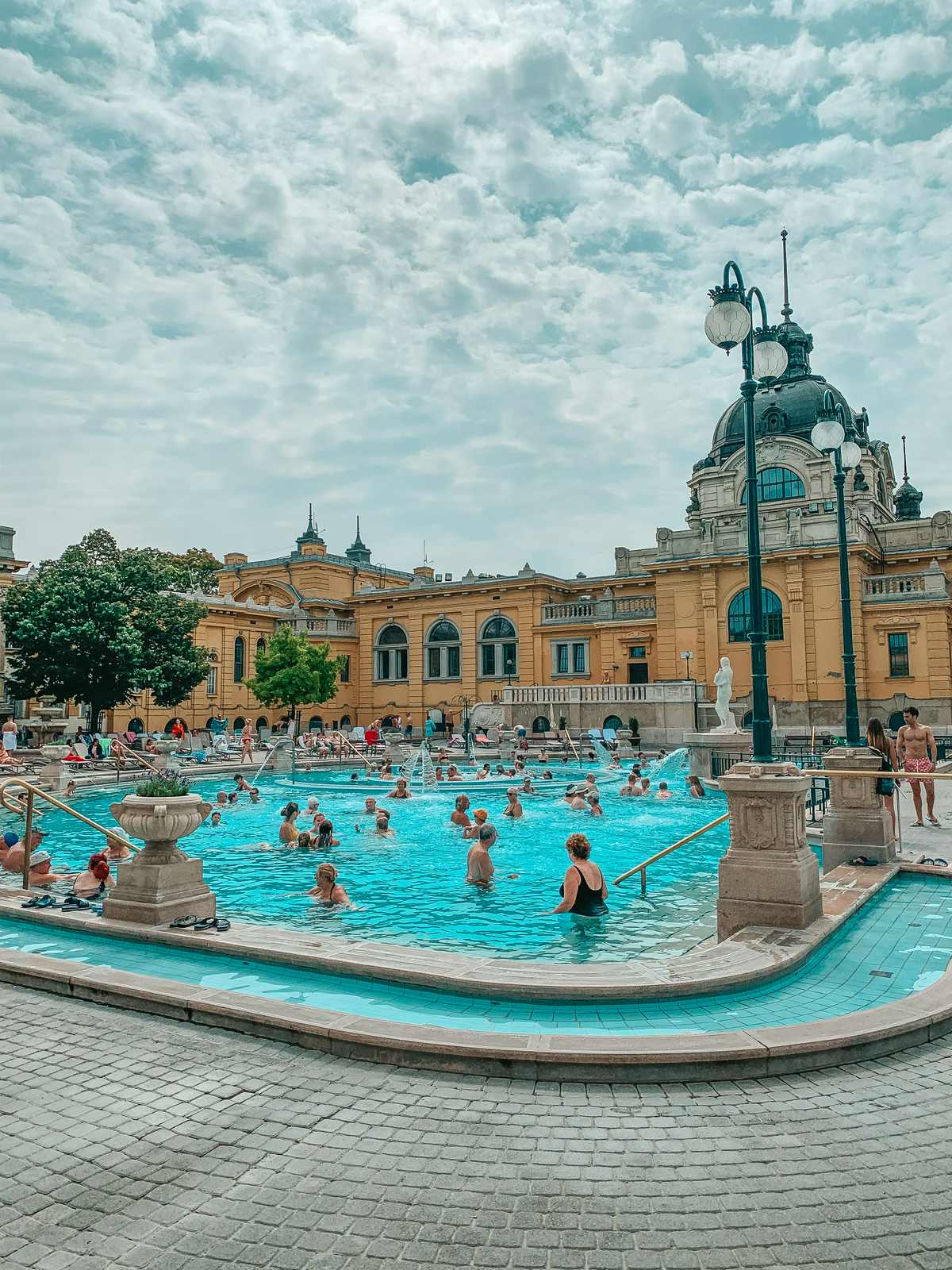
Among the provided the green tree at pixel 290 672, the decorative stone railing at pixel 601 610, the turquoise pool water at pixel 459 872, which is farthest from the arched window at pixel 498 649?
the turquoise pool water at pixel 459 872

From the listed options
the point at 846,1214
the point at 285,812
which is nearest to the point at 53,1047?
the point at 846,1214

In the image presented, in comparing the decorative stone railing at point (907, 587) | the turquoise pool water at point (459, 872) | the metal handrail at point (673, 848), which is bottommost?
the turquoise pool water at point (459, 872)

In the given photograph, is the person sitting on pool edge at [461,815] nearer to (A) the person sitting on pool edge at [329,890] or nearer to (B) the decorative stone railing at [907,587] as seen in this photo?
(A) the person sitting on pool edge at [329,890]

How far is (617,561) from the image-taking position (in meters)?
51.2

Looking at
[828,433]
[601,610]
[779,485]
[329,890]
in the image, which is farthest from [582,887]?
[779,485]

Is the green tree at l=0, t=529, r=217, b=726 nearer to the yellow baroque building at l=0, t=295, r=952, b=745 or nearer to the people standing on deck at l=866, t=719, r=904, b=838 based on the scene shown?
the yellow baroque building at l=0, t=295, r=952, b=745

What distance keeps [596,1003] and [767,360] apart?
7.10 m

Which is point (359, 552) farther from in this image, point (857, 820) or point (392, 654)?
point (857, 820)

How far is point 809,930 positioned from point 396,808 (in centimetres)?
1489

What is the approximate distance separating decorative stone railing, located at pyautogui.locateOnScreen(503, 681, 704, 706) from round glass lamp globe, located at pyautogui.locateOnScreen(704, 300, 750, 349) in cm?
2770

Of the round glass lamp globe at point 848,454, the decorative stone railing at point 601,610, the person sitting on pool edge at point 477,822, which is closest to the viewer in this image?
the round glass lamp globe at point 848,454

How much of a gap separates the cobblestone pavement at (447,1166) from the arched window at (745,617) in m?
35.5

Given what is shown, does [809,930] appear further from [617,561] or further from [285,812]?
[617,561]

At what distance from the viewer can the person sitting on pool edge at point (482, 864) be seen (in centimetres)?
1255
